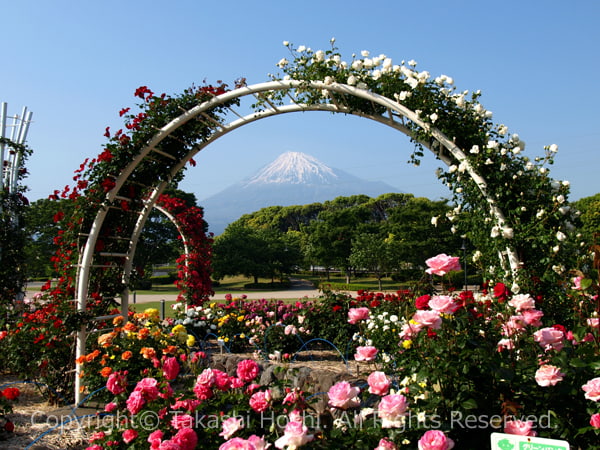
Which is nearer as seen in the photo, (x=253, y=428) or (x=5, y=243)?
Result: (x=253, y=428)

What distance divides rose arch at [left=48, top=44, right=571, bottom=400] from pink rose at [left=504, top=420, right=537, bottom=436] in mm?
2038

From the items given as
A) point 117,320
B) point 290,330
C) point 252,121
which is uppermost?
point 252,121

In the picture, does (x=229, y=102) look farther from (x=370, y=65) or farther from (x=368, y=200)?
(x=368, y=200)

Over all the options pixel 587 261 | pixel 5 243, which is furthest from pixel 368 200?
pixel 587 261

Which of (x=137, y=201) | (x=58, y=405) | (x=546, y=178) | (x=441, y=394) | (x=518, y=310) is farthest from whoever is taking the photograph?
(x=137, y=201)

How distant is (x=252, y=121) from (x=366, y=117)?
3.93ft

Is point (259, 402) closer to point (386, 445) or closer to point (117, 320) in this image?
point (386, 445)

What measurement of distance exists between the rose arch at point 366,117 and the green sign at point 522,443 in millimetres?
2247

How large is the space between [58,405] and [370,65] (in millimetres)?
4369

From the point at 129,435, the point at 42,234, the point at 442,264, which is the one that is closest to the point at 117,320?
the point at 129,435

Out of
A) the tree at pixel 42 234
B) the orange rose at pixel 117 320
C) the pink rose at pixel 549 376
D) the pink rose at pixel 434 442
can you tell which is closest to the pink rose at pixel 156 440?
the pink rose at pixel 434 442

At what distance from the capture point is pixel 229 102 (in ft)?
16.0

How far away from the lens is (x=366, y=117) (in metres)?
4.44

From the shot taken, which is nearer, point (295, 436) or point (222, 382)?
point (295, 436)
